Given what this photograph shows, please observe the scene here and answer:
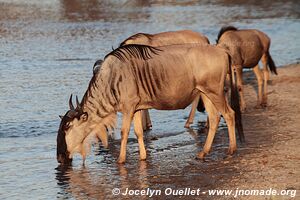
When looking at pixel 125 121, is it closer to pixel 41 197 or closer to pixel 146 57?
pixel 146 57

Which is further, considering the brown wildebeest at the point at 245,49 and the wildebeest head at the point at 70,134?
the brown wildebeest at the point at 245,49

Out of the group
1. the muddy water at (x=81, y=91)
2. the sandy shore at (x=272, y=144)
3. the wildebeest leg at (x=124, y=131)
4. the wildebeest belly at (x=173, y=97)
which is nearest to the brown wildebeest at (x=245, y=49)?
the sandy shore at (x=272, y=144)

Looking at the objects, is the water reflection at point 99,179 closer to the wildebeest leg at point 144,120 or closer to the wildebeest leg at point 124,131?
the wildebeest leg at point 124,131

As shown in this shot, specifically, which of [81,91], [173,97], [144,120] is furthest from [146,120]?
[81,91]

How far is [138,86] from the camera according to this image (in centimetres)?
1035

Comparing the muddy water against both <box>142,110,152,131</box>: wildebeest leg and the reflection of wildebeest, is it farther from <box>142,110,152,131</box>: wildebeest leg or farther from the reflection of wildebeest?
the reflection of wildebeest

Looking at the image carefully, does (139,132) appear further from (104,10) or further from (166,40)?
(104,10)

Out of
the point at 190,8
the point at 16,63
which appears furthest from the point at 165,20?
the point at 16,63

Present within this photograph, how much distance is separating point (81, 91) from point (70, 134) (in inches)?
232

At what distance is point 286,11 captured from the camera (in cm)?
3656

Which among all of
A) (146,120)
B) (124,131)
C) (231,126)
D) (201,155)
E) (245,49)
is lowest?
(146,120)

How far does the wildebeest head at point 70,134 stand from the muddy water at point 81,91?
197mm

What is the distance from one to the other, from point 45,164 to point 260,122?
3.97m

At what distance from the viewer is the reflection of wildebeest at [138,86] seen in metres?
10.3
